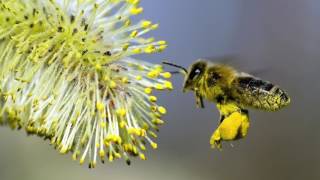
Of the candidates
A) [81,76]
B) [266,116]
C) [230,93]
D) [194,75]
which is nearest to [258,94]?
[230,93]

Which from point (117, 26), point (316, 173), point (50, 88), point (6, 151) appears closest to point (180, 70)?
point (117, 26)

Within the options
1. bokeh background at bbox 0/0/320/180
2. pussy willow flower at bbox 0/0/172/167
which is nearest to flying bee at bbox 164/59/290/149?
pussy willow flower at bbox 0/0/172/167

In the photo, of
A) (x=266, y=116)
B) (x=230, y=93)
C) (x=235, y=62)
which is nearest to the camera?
(x=235, y=62)

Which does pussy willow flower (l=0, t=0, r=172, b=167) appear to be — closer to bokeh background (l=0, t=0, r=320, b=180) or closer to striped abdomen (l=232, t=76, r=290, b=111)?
striped abdomen (l=232, t=76, r=290, b=111)

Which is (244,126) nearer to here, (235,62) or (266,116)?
(235,62)

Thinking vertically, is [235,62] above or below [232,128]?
above

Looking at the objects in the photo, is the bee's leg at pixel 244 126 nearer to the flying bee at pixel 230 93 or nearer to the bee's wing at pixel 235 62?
the flying bee at pixel 230 93

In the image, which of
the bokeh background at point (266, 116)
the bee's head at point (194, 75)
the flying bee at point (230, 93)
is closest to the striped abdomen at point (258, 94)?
the flying bee at point (230, 93)
